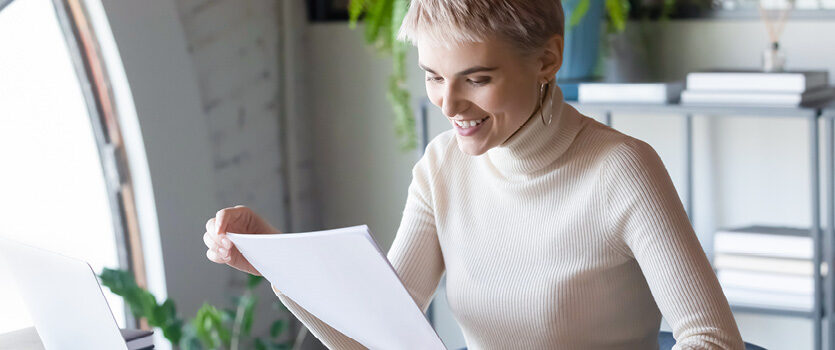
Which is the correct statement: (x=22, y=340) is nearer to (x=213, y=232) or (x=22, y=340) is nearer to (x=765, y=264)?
(x=213, y=232)

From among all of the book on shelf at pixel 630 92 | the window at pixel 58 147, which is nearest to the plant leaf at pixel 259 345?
the window at pixel 58 147

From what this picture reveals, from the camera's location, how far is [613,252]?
1.36m

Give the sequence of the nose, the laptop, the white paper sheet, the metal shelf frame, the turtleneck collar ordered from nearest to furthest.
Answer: the white paper sheet
the laptop
the nose
the turtleneck collar
the metal shelf frame

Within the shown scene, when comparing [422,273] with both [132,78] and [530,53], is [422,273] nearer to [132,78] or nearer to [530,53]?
[530,53]

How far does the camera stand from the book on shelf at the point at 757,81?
2.12m

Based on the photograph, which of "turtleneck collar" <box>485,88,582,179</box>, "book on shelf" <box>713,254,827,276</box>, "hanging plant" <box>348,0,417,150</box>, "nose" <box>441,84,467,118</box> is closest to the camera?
"nose" <box>441,84,467,118</box>

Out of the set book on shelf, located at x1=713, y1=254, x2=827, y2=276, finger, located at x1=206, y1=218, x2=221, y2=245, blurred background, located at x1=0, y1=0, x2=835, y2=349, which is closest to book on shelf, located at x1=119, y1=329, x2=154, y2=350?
finger, located at x1=206, y1=218, x2=221, y2=245

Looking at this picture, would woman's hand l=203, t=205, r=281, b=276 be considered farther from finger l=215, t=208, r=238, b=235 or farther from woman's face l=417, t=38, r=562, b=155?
woman's face l=417, t=38, r=562, b=155

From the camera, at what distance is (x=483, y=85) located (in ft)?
4.28

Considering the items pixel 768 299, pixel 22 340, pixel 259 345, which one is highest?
pixel 22 340

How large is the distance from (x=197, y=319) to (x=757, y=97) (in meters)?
1.51

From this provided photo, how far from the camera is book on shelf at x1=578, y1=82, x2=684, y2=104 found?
7.57 feet

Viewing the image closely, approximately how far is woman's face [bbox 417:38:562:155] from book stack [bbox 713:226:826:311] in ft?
3.57

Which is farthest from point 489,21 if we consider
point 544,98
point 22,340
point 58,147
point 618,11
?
point 58,147
